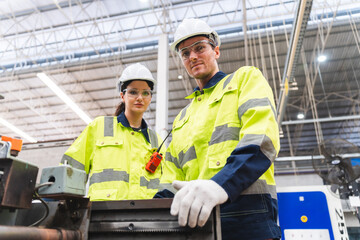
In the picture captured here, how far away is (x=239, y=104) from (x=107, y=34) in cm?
983

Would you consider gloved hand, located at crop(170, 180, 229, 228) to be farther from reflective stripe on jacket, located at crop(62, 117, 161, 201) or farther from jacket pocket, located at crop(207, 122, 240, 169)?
reflective stripe on jacket, located at crop(62, 117, 161, 201)

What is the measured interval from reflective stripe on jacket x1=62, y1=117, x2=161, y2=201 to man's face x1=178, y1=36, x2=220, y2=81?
0.89 meters

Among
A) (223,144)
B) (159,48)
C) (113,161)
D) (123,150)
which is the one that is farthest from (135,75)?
(159,48)

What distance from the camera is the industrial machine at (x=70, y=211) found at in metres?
0.81

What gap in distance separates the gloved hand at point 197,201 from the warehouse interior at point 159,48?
18.0ft

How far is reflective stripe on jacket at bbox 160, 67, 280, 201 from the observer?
0.96 metres

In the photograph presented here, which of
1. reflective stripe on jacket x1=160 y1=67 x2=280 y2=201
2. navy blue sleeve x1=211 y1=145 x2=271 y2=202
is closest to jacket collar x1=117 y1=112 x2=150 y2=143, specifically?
reflective stripe on jacket x1=160 y1=67 x2=280 y2=201

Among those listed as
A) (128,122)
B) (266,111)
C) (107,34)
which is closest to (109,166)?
(128,122)

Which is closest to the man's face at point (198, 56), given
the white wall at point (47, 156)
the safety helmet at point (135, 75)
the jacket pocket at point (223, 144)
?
the jacket pocket at point (223, 144)

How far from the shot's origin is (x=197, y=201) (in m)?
0.84

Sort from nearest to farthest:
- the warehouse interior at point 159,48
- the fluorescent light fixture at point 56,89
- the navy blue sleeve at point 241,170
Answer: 1. the navy blue sleeve at point 241,170
2. the fluorescent light fixture at point 56,89
3. the warehouse interior at point 159,48

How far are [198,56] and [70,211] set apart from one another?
1.00 metres

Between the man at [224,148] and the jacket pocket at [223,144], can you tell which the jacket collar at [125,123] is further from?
the jacket pocket at [223,144]

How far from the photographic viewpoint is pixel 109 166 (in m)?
2.03
